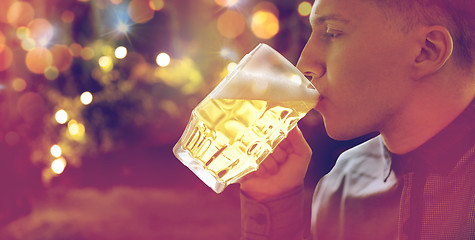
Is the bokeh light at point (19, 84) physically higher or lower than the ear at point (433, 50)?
higher

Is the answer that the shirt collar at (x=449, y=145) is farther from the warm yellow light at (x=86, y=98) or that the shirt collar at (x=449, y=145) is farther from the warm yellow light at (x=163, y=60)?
the warm yellow light at (x=86, y=98)

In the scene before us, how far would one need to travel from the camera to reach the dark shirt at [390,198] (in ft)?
2.49

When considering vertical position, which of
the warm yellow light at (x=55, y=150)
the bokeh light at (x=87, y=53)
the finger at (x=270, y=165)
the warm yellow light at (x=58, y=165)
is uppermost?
the bokeh light at (x=87, y=53)

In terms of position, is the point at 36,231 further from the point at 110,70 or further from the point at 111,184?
the point at 110,70

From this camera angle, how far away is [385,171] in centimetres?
92

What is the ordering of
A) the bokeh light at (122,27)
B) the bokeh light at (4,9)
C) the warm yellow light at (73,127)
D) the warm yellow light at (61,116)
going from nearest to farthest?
the bokeh light at (4,9)
the bokeh light at (122,27)
the warm yellow light at (61,116)
the warm yellow light at (73,127)

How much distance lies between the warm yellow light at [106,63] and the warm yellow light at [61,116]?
456 millimetres

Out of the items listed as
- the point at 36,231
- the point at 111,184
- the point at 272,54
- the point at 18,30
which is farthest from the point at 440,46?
the point at 111,184

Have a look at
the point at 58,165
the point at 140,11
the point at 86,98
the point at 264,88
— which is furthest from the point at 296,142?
the point at 58,165

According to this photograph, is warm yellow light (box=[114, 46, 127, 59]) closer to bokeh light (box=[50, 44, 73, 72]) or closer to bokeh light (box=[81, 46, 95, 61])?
bokeh light (box=[81, 46, 95, 61])

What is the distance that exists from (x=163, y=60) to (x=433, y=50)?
282 centimetres

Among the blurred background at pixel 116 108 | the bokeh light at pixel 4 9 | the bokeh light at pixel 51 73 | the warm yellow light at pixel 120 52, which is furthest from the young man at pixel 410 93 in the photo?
the bokeh light at pixel 51 73

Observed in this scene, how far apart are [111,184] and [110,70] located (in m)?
0.94

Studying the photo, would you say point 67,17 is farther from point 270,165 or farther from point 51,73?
point 270,165
